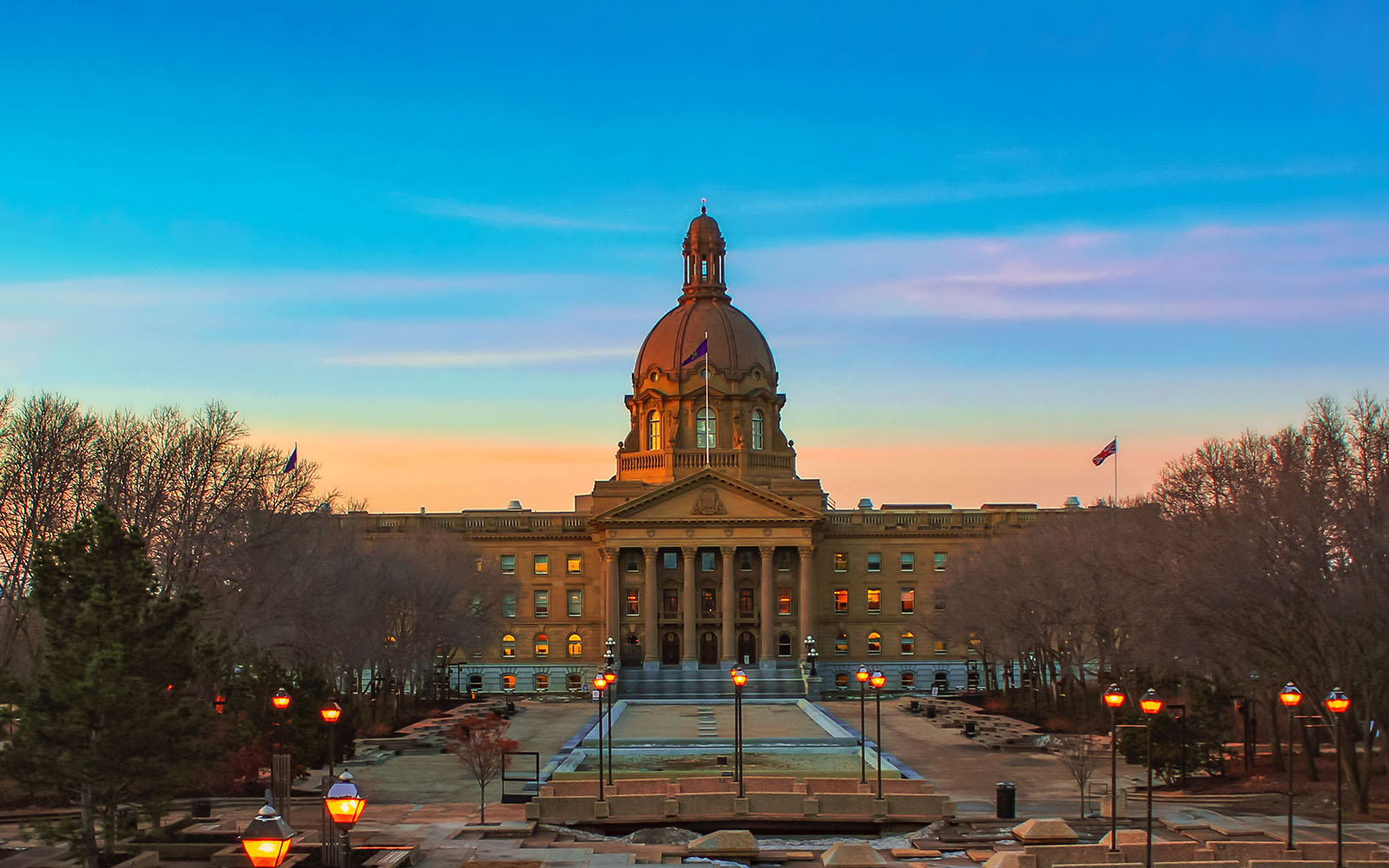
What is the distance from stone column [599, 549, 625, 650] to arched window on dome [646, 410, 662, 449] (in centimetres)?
1367

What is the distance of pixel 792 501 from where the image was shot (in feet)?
379

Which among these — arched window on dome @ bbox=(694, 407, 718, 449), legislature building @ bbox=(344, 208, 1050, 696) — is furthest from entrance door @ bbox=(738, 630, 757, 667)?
arched window on dome @ bbox=(694, 407, 718, 449)

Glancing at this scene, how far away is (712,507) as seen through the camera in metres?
115

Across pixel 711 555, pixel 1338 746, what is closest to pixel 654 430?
pixel 711 555

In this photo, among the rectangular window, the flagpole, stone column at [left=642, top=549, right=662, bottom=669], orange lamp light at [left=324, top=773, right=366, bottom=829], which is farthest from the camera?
the flagpole

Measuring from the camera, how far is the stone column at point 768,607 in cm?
11356

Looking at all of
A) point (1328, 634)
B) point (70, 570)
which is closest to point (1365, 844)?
point (1328, 634)

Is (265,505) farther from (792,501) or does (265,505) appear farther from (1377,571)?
(792,501)

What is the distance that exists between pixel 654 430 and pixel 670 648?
61.3 ft

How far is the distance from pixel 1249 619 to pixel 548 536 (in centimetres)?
8062

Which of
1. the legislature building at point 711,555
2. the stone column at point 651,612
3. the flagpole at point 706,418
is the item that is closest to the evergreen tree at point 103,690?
the legislature building at point 711,555

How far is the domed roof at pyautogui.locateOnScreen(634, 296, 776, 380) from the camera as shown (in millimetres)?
125562

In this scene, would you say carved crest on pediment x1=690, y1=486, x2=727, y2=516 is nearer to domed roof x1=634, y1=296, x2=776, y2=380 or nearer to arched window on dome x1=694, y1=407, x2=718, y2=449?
arched window on dome x1=694, y1=407, x2=718, y2=449

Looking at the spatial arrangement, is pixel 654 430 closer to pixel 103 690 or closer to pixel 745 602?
pixel 745 602
